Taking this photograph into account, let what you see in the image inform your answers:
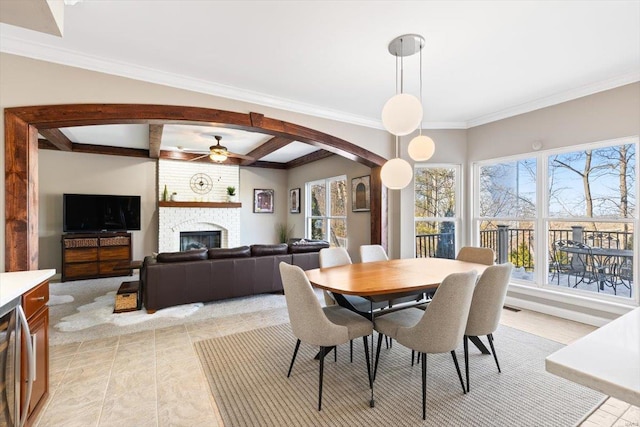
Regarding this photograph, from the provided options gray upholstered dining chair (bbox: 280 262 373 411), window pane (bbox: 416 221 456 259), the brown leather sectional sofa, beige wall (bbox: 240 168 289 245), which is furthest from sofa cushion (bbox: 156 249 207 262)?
beige wall (bbox: 240 168 289 245)

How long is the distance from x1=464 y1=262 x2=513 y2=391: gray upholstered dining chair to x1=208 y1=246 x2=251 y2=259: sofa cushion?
301cm

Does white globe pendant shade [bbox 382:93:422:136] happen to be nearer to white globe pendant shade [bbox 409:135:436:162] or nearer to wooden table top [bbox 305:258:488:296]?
white globe pendant shade [bbox 409:135:436:162]

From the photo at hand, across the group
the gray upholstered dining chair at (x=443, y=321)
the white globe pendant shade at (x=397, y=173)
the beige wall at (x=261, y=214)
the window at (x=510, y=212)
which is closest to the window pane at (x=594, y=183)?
the window at (x=510, y=212)

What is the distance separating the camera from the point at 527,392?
7.00 feet

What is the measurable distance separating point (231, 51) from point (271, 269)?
9.51 feet

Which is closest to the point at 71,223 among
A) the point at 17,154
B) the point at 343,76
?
the point at 17,154

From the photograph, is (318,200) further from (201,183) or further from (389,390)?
(389,390)

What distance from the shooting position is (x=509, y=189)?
14.1ft

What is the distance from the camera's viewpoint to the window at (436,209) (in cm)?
484

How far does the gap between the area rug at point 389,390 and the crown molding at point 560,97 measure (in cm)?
278

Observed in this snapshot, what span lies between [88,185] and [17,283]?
5311 millimetres

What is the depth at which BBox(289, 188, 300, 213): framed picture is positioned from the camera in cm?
778

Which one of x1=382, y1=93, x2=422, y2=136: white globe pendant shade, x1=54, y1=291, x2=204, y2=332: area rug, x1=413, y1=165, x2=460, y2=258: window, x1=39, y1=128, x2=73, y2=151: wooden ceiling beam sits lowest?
x1=54, y1=291, x2=204, y2=332: area rug

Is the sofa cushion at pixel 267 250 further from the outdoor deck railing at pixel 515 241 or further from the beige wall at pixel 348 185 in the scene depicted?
the outdoor deck railing at pixel 515 241
